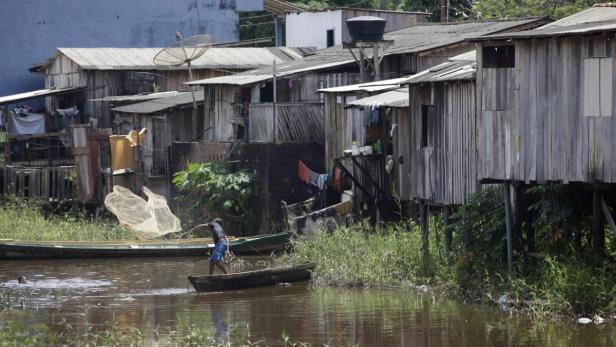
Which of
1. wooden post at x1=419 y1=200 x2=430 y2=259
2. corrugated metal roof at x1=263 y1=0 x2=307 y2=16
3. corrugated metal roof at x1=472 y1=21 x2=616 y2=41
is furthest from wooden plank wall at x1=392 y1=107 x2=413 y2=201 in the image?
corrugated metal roof at x1=263 y1=0 x2=307 y2=16

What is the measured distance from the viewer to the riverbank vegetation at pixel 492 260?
1742 centimetres

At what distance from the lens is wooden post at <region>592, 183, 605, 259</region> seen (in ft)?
58.1

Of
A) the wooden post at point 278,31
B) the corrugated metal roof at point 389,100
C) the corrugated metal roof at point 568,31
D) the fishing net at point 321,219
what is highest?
the wooden post at point 278,31

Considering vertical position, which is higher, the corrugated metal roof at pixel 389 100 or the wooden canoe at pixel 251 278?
the corrugated metal roof at pixel 389 100

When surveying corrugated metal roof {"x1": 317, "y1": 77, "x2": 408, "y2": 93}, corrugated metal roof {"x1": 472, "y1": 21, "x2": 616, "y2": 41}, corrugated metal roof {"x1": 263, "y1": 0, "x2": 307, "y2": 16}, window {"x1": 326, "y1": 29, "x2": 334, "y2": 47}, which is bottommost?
corrugated metal roof {"x1": 317, "y1": 77, "x2": 408, "y2": 93}

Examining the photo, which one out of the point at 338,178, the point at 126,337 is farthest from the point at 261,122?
the point at 126,337

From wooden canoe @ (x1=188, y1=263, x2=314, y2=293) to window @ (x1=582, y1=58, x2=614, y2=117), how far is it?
7.06 m

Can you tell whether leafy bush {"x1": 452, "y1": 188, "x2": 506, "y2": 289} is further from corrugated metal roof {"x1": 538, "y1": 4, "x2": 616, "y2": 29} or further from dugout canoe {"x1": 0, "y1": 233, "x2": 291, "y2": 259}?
dugout canoe {"x1": 0, "y1": 233, "x2": 291, "y2": 259}

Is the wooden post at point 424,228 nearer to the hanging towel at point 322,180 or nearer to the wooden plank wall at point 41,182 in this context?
the hanging towel at point 322,180

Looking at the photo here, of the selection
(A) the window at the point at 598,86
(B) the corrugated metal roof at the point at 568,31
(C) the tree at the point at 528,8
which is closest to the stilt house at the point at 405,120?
(B) the corrugated metal roof at the point at 568,31

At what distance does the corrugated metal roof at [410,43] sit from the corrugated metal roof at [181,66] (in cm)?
454

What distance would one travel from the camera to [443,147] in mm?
21391

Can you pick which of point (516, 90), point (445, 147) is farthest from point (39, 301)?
point (516, 90)

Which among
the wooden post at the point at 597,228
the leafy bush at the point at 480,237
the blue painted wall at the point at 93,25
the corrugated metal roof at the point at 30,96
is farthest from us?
the blue painted wall at the point at 93,25
